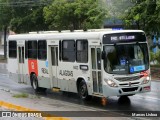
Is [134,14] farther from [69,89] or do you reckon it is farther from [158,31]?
[69,89]

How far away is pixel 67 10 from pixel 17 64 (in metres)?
17.4

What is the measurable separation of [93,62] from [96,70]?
43 centimetres

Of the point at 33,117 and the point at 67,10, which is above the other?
the point at 67,10

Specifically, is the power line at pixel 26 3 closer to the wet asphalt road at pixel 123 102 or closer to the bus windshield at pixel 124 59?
the wet asphalt road at pixel 123 102

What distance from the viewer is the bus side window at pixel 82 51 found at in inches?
685

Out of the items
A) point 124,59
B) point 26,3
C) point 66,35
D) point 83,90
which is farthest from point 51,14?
point 124,59

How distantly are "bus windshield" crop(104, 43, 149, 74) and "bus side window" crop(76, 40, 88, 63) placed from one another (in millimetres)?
1417

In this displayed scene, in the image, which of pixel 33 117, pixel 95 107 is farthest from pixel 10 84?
pixel 33 117

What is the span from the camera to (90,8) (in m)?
38.7

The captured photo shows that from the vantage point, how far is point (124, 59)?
16094 mm

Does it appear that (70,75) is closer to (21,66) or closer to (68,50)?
(68,50)

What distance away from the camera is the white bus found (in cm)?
1591

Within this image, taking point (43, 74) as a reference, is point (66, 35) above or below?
above

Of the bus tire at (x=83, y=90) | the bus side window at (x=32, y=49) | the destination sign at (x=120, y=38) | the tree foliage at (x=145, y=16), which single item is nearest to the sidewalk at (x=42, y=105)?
the bus tire at (x=83, y=90)
